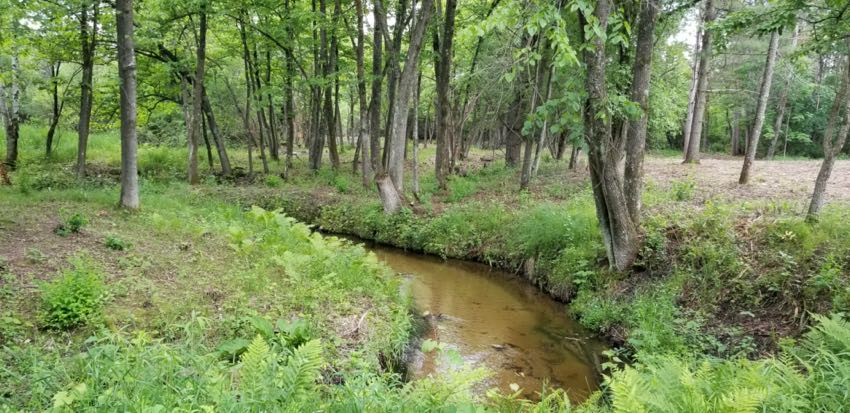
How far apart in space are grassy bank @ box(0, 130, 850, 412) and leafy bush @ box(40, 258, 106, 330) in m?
0.02

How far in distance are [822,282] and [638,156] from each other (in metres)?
2.98

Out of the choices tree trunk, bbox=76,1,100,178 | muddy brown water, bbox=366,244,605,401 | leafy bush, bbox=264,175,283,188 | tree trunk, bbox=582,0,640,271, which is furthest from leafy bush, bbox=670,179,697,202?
tree trunk, bbox=76,1,100,178

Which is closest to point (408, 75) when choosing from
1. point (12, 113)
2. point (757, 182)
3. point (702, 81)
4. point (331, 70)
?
point (331, 70)

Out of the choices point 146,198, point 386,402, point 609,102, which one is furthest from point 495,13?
point 146,198

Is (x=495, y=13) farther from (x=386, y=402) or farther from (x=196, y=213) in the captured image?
(x=196, y=213)

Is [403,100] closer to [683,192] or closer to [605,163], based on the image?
[605,163]

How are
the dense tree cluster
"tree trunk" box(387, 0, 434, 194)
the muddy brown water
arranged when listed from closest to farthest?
the muddy brown water, the dense tree cluster, "tree trunk" box(387, 0, 434, 194)

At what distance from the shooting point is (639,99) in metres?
7.38

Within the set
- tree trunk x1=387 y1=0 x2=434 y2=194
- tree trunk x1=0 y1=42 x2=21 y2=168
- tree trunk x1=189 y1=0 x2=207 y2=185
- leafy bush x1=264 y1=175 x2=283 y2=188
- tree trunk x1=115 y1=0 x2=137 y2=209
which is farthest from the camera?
leafy bush x1=264 y1=175 x2=283 y2=188

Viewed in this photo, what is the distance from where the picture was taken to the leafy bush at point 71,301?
423 cm

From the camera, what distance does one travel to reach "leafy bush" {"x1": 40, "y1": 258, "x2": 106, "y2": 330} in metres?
4.23

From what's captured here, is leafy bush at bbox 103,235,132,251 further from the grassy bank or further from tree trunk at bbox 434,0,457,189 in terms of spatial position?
tree trunk at bbox 434,0,457,189

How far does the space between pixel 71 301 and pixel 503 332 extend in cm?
544

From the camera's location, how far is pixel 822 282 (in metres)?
5.63
